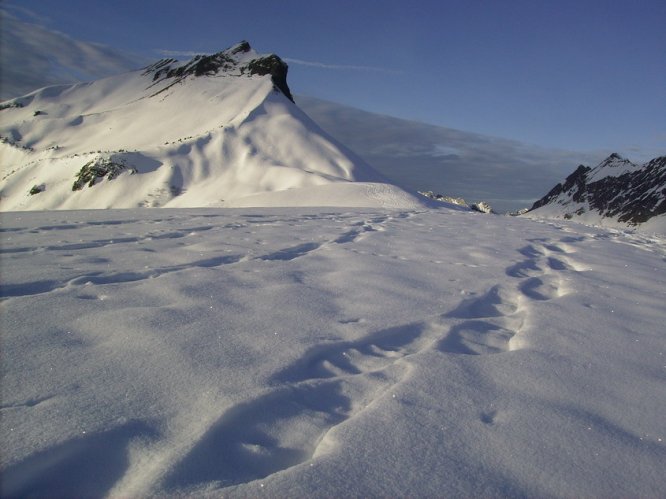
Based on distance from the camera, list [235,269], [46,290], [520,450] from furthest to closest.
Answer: [235,269] < [46,290] < [520,450]

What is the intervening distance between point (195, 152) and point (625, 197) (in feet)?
572

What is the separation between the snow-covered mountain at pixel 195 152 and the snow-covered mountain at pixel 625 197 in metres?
122

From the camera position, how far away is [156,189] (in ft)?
140

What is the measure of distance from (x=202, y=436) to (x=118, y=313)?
2124 millimetres

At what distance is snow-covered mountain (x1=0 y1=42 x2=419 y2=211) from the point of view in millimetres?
37875

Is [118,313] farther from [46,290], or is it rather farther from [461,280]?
[461,280]

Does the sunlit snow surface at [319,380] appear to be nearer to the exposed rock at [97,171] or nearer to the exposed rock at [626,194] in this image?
the exposed rock at [97,171]

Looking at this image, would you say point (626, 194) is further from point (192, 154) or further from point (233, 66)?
point (192, 154)

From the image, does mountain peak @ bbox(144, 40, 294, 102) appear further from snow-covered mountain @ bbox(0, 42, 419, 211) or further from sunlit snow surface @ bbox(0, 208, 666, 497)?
sunlit snow surface @ bbox(0, 208, 666, 497)

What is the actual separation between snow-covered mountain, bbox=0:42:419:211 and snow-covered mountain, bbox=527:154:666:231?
121913 millimetres

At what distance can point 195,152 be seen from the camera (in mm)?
46594

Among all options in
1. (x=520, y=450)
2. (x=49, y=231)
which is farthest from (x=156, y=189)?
(x=520, y=450)

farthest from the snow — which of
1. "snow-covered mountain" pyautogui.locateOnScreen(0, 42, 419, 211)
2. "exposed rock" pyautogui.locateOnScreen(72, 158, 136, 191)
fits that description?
"exposed rock" pyautogui.locateOnScreen(72, 158, 136, 191)

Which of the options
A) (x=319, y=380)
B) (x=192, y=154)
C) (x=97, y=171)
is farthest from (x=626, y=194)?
(x=319, y=380)
